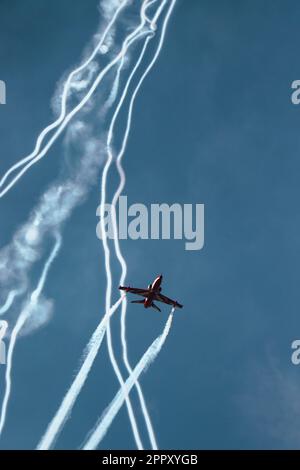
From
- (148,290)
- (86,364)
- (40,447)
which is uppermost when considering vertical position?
(148,290)

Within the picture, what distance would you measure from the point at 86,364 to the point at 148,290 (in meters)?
11.3

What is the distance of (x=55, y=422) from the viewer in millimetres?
71875

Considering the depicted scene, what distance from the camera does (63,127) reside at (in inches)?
3103

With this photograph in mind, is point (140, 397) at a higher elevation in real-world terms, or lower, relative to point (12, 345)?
lower

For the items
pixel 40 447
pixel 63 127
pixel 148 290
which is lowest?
pixel 40 447

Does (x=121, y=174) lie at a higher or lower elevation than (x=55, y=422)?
higher

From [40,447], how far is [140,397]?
12.8 m

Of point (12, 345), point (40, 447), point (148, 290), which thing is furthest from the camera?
point (148, 290)

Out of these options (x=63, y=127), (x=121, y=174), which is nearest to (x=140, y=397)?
(x=121, y=174)
